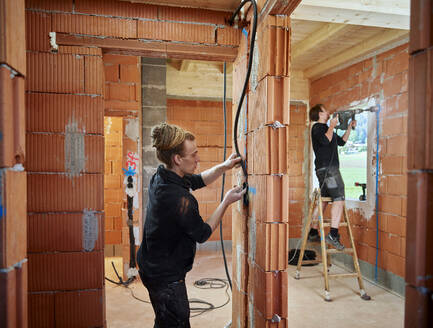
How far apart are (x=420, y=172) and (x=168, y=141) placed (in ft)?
3.79

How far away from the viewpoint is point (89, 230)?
1.92 meters

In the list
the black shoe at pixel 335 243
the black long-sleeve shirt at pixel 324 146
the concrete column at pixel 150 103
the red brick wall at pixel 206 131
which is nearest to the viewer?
the black shoe at pixel 335 243

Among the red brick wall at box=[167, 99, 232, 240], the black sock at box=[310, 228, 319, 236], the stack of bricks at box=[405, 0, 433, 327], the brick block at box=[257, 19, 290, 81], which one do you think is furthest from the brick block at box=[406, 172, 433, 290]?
the red brick wall at box=[167, 99, 232, 240]

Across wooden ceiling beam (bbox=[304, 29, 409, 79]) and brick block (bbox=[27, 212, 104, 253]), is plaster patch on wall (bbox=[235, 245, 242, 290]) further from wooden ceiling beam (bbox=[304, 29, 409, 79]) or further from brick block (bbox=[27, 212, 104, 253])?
wooden ceiling beam (bbox=[304, 29, 409, 79])

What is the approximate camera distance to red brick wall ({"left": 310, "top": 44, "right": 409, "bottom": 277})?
9.92 ft

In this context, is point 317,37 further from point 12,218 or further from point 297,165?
point 12,218

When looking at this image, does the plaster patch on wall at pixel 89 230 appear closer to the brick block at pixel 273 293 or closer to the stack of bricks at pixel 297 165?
the brick block at pixel 273 293

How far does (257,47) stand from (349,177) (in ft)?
9.27

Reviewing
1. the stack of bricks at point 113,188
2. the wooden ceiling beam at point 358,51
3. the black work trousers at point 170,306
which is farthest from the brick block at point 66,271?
the wooden ceiling beam at point 358,51

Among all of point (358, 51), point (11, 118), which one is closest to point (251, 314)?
point (11, 118)

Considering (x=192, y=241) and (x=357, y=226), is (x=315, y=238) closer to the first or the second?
(x=357, y=226)

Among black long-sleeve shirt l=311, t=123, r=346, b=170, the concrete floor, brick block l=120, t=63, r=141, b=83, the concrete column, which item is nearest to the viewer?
the concrete floor

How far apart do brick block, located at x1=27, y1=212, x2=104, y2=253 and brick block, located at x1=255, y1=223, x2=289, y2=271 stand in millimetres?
1049

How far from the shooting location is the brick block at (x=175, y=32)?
1956mm
